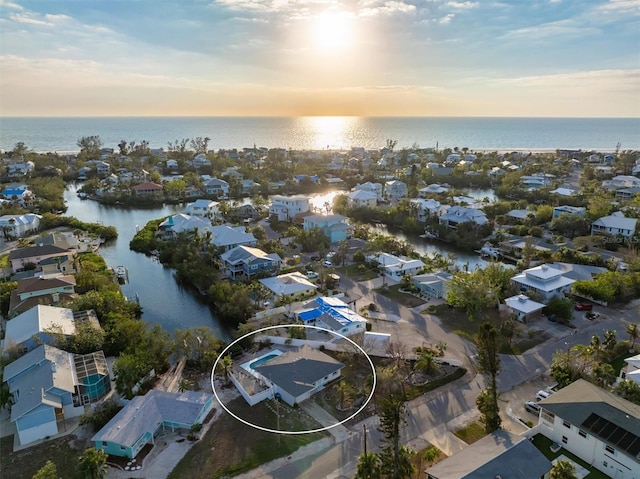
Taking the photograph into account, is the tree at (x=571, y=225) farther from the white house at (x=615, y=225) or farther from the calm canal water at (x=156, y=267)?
the calm canal water at (x=156, y=267)

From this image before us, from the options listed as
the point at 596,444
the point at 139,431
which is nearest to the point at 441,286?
the point at 596,444

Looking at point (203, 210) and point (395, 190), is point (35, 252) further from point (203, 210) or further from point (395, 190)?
point (395, 190)

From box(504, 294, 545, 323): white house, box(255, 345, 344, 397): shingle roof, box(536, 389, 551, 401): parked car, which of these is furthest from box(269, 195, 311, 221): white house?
box(536, 389, 551, 401): parked car

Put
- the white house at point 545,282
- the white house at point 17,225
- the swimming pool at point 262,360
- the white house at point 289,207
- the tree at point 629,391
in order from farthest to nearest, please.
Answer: the white house at point 289,207
the white house at point 17,225
the white house at point 545,282
the swimming pool at point 262,360
the tree at point 629,391

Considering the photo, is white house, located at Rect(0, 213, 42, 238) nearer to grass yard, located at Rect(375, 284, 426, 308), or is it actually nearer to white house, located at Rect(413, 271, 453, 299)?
grass yard, located at Rect(375, 284, 426, 308)

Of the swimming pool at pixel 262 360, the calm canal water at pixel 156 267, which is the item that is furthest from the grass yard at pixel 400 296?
the swimming pool at pixel 262 360

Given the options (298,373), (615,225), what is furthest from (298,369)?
(615,225)

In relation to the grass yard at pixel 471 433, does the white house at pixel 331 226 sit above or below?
above
